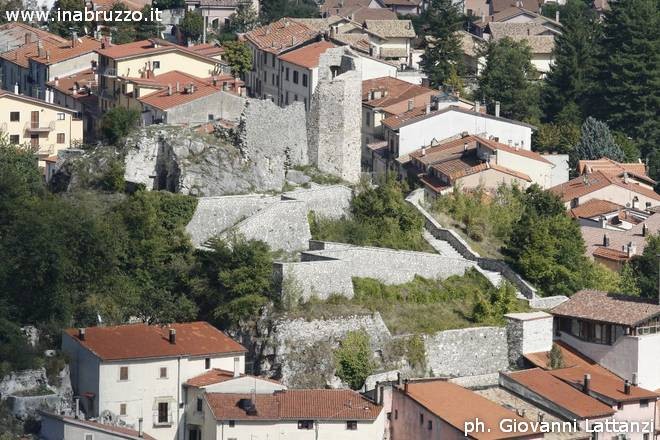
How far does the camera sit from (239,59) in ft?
274

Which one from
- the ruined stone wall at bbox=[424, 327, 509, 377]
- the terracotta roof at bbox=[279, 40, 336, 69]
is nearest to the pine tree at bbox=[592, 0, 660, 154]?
the terracotta roof at bbox=[279, 40, 336, 69]

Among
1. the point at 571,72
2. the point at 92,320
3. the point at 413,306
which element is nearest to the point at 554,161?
the point at 571,72

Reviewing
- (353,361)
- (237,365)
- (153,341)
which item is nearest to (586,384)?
(353,361)

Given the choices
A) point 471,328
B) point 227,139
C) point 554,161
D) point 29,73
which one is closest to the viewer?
point 471,328

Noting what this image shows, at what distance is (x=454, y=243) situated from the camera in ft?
221

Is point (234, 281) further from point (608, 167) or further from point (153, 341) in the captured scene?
point (608, 167)

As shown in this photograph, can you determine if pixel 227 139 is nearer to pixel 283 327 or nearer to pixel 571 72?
pixel 283 327

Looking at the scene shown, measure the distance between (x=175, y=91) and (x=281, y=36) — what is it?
10.6 m

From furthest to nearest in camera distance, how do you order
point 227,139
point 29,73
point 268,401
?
point 29,73 → point 227,139 → point 268,401

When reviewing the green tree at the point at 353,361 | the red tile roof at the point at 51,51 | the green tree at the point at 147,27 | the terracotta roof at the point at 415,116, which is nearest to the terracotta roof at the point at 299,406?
the green tree at the point at 353,361

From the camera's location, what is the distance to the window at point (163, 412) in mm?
58875

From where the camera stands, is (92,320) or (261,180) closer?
(92,320)

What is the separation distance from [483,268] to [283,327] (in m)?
7.36

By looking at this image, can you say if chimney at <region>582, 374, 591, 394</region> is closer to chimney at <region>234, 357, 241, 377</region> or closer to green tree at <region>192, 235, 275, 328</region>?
green tree at <region>192, 235, 275, 328</region>
